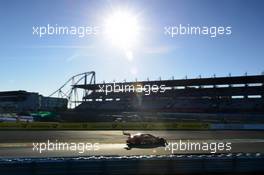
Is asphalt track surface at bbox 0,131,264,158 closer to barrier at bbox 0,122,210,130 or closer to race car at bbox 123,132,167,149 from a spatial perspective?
race car at bbox 123,132,167,149

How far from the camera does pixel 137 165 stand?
15289 mm

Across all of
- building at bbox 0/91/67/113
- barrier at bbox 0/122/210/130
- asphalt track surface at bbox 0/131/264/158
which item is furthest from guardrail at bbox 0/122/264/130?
building at bbox 0/91/67/113

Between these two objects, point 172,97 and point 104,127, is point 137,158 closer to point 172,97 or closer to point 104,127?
point 104,127

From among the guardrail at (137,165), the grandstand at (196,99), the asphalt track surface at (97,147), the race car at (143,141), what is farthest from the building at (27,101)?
the guardrail at (137,165)

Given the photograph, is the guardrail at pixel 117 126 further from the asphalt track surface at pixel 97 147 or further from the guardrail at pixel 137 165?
the guardrail at pixel 137 165

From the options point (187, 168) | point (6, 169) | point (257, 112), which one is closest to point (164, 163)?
point (187, 168)

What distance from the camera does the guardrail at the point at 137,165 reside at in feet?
47.0

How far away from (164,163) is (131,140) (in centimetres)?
1356

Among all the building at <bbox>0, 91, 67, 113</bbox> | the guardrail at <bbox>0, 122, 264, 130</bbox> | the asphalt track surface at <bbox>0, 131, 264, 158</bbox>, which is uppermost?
the building at <bbox>0, 91, 67, 113</bbox>

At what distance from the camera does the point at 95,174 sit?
14.9 meters

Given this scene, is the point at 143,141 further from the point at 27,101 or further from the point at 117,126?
the point at 27,101

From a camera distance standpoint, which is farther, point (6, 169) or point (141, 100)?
point (141, 100)

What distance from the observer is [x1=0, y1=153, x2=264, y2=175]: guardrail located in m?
14.3

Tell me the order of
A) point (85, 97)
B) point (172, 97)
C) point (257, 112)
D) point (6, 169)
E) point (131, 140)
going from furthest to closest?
point (85, 97) → point (172, 97) → point (257, 112) → point (131, 140) → point (6, 169)
